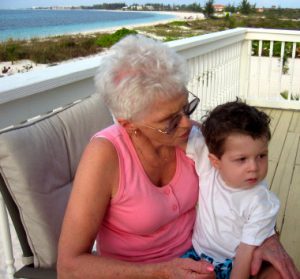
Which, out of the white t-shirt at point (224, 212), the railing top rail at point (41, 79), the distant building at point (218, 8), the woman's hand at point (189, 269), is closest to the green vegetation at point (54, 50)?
the distant building at point (218, 8)

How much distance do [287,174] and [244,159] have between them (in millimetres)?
2413

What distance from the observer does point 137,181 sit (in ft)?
4.43

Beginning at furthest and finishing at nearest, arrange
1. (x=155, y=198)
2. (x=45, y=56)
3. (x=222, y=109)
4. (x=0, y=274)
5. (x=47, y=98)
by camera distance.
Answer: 1. (x=45, y=56)
2. (x=0, y=274)
3. (x=47, y=98)
4. (x=222, y=109)
5. (x=155, y=198)

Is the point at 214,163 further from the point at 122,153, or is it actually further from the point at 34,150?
the point at 34,150

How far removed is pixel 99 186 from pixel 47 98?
3.03ft

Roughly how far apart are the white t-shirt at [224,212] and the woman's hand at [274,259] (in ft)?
0.08

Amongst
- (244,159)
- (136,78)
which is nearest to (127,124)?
(136,78)

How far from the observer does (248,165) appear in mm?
1417

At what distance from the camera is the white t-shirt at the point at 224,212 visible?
141 cm

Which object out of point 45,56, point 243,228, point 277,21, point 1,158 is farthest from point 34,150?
point 277,21

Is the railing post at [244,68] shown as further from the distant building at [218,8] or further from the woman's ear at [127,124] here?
the distant building at [218,8]

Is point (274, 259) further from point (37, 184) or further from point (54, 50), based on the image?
point (54, 50)

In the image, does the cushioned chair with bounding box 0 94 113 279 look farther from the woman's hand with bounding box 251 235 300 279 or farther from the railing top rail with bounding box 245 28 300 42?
the railing top rail with bounding box 245 28 300 42

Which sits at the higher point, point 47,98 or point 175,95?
point 175,95
